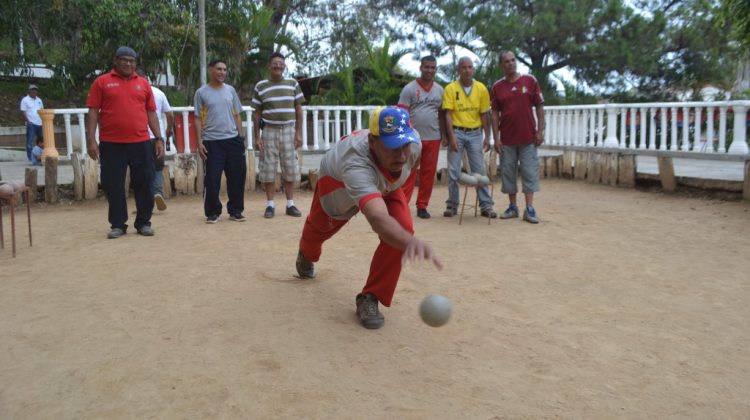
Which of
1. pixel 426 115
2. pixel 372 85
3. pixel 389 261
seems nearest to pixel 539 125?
pixel 426 115

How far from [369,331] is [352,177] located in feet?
3.34

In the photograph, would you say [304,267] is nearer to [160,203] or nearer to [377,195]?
[377,195]

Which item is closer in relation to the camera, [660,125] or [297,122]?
[297,122]

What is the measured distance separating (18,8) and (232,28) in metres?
4.35

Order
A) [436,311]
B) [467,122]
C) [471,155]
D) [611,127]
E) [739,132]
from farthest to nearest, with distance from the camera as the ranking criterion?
[611,127]
[739,132]
[471,155]
[467,122]
[436,311]

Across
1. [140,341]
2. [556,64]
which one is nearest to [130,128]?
[140,341]

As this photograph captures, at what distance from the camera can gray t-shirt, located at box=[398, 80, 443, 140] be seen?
8.19 meters

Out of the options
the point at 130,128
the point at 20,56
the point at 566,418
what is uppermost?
the point at 20,56

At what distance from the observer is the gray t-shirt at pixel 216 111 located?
25.4 ft

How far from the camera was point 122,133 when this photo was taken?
22.0ft

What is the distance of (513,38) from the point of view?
19000mm

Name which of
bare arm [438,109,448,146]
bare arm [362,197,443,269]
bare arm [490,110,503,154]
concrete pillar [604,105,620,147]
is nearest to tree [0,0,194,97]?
bare arm [438,109,448,146]

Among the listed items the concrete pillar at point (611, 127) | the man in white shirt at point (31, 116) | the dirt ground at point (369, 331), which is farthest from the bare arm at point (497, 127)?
the man in white shirt at point (31, 116)

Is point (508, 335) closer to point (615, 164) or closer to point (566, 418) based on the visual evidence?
point (566, 418)
